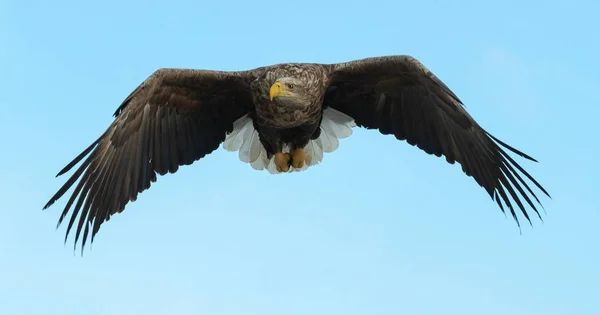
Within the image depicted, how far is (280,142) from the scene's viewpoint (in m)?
9.76

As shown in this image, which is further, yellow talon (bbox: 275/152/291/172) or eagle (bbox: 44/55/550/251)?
yellow talon (bbox: 275/152/291/172)

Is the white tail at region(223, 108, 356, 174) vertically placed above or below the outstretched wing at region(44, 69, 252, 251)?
above

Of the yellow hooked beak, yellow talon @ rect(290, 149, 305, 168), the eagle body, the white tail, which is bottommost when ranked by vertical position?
the yellow hooked beak

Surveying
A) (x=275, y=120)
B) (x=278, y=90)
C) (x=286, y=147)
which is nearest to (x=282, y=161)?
(x=286, y=147)

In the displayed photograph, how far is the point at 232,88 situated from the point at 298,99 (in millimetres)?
940

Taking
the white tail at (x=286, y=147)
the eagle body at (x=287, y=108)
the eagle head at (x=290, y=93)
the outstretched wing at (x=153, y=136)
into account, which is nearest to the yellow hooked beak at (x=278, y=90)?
the eagle head at (x=290, y=93)

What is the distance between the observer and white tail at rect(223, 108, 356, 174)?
392 inches

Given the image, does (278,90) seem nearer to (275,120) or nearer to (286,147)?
(275,120)

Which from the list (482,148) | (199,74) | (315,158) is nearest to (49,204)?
(199,74)

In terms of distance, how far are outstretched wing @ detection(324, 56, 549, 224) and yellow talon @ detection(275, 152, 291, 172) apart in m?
0.71

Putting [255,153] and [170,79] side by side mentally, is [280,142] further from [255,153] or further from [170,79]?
[170,79]

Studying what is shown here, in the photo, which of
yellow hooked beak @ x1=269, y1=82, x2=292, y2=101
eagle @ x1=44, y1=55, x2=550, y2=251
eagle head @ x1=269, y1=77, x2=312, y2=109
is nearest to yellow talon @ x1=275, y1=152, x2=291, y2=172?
eagle @ x1=44, y1=55, x2=550, y2=251

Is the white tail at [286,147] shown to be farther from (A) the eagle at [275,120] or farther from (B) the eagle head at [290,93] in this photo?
(B) the eagle head at [290,93]

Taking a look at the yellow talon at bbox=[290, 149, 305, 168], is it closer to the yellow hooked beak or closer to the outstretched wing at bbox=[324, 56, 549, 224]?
the outstretched wing at bbox=[324, 56, 549, 224]
